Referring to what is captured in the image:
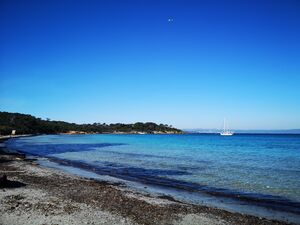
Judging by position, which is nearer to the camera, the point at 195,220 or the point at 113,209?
the point at 195,220

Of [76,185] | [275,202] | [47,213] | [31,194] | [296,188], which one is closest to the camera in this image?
[47,213]

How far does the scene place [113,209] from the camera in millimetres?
12891

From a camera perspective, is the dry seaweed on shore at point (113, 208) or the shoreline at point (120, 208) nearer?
the shoreline at point (120, 208)

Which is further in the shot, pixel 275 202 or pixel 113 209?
pixel 275 202

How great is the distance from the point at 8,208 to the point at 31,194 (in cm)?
315

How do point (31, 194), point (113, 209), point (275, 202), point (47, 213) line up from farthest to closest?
point (275, 202), point (31, 194), point (113, 209), point (47, 213)

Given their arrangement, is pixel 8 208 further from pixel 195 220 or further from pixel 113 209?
pixel 195 220

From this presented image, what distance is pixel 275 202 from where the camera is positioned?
16.5 metres

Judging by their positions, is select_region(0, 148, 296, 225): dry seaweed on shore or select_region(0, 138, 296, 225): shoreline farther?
select_region(0, 148, 296, 225): dry seaweed on shore

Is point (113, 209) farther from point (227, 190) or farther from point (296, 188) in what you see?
point (296, 188)

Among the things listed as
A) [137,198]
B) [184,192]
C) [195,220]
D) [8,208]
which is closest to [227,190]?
Result: [184,192]

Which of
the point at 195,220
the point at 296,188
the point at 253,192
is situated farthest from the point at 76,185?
the point at 296,188

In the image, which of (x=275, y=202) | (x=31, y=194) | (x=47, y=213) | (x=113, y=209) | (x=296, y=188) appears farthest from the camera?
(x=296, y=188)

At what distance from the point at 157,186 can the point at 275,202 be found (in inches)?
298
